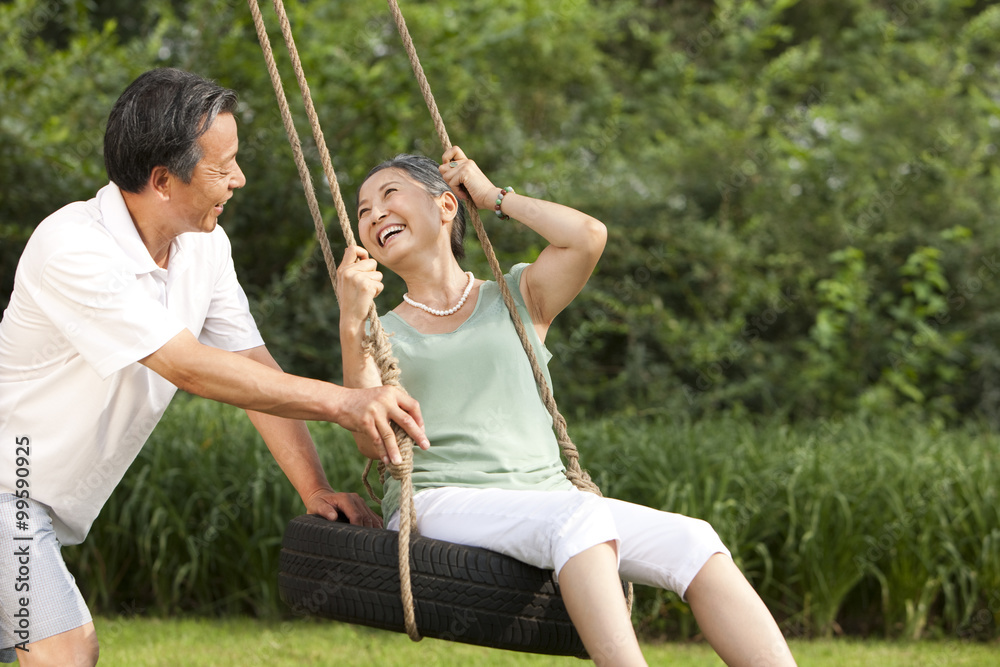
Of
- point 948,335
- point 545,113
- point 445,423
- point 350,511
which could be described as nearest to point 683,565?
point 445,423

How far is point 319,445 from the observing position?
4664 millimetres

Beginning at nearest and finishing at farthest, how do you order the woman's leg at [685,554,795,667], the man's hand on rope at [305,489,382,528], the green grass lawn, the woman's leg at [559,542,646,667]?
the woman's leg at [559,542,646,667]
the woman's leg at [685,554,795,667]
the man's hand on rope at [305,489,382,528]
the green grass lawn

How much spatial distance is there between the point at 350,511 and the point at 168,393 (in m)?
0.53

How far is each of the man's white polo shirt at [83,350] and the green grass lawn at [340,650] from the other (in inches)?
62.2

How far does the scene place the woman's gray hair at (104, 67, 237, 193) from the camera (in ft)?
6.85

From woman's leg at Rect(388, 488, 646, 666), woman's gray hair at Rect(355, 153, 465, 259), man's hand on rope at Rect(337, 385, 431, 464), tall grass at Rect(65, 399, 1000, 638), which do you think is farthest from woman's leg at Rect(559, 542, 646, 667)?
tall grass at Rect(65, 399, 1000, 638)

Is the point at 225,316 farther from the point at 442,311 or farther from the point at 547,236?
the point at 547,236

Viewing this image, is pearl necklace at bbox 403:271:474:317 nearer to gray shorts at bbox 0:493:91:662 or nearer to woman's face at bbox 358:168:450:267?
woman's face at bbox 358:168:450:267

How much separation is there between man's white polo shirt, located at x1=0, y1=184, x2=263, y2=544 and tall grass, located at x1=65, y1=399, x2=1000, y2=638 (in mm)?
2067

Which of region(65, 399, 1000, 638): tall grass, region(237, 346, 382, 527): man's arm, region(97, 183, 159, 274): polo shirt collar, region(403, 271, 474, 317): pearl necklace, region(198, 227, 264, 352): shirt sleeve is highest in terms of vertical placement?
region(97, 183, 159, 274): polo shirt collar

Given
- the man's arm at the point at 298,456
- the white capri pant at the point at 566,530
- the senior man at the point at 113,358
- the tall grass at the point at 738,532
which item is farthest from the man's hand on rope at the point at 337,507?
the tall grass at the point at 738,532

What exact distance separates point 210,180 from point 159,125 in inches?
6.2

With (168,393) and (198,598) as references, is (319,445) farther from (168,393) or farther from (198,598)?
(168,393)

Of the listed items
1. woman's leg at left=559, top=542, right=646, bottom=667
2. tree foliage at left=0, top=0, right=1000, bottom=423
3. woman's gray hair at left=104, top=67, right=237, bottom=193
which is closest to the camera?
woman's leg at left=559, top=542, right=646, bottom=667
